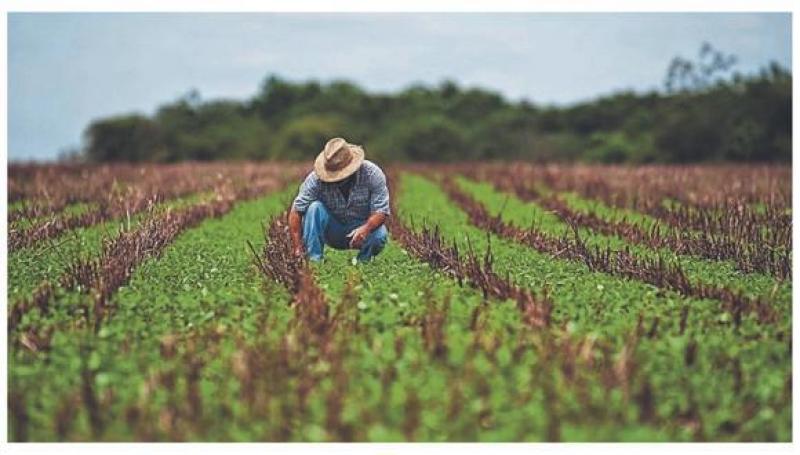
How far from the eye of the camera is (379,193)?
21.3 feet

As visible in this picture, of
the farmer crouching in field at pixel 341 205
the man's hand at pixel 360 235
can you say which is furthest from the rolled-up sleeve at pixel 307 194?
the man's hand at pixel 360 235

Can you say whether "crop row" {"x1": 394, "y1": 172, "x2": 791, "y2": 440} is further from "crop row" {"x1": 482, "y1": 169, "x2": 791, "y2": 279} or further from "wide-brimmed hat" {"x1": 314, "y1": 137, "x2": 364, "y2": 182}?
"wide-brimmed hat" {"x1": 314, "y1": 137, "x2": 364, "y2": 182}

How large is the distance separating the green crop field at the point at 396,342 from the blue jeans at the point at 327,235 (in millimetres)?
112

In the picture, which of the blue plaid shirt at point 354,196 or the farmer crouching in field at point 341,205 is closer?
the farmer crouching in field at point 341,205

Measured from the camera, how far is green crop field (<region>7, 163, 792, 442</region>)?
155 inches

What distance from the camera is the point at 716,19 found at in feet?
20.6

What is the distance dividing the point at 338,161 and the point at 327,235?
67 cm

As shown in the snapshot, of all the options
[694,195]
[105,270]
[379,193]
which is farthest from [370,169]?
[694,195]

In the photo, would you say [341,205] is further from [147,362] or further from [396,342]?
[147,362]

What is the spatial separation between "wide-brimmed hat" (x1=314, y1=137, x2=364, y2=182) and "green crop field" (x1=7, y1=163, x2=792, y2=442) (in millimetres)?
565

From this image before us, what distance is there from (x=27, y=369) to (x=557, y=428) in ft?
7.52

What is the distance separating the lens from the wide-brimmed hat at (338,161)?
20.7ft

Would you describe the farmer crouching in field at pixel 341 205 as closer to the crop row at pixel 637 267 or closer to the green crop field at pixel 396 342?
the green crop field at pixel 396 342

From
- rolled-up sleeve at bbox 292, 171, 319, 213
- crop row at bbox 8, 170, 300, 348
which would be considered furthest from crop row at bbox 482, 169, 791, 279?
crop row at bbox 8, 170, 300, 348
